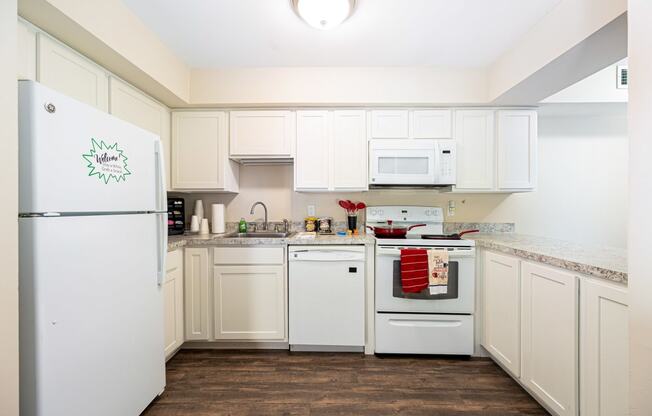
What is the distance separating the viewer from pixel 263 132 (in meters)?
2.46

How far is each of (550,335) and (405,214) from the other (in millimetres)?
1441

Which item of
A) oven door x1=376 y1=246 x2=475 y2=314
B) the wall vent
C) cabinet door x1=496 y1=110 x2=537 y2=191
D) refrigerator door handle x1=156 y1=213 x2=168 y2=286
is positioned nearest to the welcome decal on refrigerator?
refrigerator door handle x1=156 y1=213 x2=168 y2=286

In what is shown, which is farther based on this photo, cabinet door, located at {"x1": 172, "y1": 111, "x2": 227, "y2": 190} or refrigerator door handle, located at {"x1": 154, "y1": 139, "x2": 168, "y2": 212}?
cabinet door, located at {"x1": 172, "y1": 111, "x2": 227, "y2": 190}

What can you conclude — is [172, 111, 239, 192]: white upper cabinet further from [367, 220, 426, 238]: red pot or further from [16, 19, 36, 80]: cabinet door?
[367, 220, 426, 238]: red pot

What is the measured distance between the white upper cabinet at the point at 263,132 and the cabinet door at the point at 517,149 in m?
1.93

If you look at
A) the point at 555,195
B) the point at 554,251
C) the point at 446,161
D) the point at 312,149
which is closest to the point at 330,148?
the point at 312,149

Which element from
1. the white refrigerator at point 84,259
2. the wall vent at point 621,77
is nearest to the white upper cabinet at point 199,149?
the white refrigerator at point 84,259

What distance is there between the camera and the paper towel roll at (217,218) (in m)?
2.60

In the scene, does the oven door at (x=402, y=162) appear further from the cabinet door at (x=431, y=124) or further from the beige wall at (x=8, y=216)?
the beige wall at (x=8, y=216)

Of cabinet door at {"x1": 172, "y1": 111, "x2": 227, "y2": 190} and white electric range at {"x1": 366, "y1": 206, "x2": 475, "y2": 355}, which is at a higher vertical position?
cabinet door at {"x1": 172, "y1": 111, "x2": 227, "y2": 190}

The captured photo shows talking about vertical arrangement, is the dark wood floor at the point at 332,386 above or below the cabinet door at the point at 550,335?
below

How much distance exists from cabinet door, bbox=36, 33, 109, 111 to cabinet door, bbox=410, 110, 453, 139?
2.36 meters

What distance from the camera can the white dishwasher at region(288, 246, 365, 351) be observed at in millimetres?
2127

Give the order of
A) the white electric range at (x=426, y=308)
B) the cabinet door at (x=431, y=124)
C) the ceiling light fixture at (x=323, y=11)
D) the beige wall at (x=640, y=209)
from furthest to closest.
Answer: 1. the cabinet door at (x=431, y=124)
2. the white electric range at (x=426, y=308)
3. the ceiling light fixture at (x=323, y=11)
4. the beige wall at (x=640, y=209)
